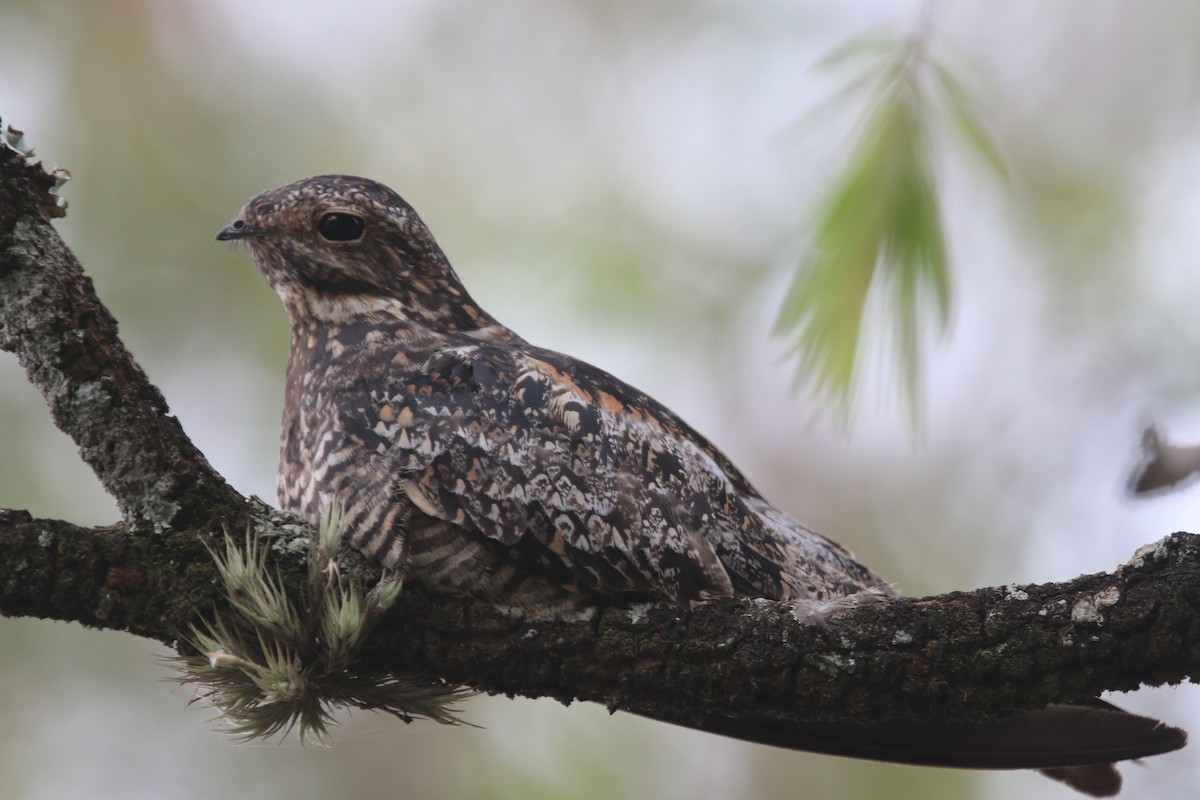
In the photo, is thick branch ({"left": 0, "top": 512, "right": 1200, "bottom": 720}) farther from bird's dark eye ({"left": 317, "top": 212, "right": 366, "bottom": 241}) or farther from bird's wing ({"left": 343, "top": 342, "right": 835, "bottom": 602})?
bird's dark eye ({"left": 317, "top": 212, "right": 366, "bottom": 241})

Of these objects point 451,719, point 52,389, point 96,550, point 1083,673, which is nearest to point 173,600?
point 96,550

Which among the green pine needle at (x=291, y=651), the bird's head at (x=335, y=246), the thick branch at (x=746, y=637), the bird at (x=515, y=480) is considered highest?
the bird's head at (x=335, y=246)

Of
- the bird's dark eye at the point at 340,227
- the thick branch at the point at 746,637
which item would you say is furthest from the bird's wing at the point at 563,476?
the bird's dark eye at the point at 340,227

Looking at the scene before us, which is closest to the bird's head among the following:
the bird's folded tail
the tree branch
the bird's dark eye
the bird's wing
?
the bird's dark eye

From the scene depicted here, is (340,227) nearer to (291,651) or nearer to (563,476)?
→ (563,476)

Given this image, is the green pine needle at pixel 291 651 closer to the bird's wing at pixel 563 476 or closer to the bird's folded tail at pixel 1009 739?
the bird's wing at pixel 563 476

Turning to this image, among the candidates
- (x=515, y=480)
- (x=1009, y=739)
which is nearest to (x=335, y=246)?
(x=515, y=480)

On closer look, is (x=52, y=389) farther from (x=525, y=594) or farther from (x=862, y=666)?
(x=862, y=666)
